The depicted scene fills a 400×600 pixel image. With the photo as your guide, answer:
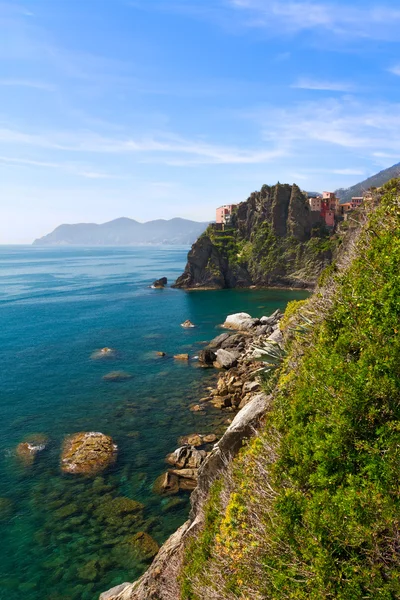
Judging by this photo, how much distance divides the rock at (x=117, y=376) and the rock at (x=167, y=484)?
766 inches

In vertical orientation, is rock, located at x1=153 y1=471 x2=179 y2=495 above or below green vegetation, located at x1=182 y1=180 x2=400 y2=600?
below

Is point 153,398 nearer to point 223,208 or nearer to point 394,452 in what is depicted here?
point 394,452

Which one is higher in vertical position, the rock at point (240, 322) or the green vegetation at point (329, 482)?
the green vegetation at point (329, 482)

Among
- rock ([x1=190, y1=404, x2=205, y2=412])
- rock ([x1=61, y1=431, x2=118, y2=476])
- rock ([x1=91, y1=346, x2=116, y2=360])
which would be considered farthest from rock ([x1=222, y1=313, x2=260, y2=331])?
rock ([x1=61, y1=431, x2=118, y2=476])

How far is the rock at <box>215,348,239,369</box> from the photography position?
4816 centimetres

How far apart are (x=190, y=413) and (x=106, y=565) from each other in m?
16.8

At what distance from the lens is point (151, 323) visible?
73062mm

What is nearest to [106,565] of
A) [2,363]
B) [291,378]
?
[291,378]

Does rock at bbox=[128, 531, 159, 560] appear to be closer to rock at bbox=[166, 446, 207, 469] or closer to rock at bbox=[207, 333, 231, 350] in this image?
rock at bbox=[166, 446, 207, 469]

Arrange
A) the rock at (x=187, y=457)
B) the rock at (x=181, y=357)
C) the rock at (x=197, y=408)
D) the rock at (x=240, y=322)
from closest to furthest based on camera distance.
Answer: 1. the rock at (x=187, y=457)
2. the rock at (x=197, y=408)
3. the rock at (x=181, y=357)
4. the rock at (x=240, y=322)

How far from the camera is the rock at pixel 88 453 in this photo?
2792 cm

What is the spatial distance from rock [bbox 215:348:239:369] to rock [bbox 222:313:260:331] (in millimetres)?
16214

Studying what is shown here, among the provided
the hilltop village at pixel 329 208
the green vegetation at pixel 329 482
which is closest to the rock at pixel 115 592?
the green vegetation at pixel 329 482

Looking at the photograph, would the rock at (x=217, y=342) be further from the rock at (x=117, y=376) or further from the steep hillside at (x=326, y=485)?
the steep hillside at (x=326, y=485)
